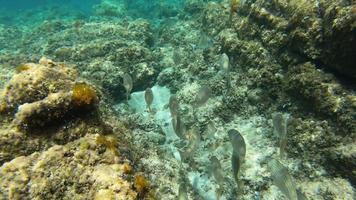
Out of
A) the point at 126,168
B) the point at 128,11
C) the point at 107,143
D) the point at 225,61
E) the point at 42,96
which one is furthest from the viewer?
the point at 128,11

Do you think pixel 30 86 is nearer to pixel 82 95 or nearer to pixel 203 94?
pixel 82 95

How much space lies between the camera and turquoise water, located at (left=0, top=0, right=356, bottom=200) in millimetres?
3380

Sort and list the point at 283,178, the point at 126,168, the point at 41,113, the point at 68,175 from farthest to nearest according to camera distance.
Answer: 1. the point at 283,178
2. the point at 41,113
3. the point at 126,168
4. the point at 68,175

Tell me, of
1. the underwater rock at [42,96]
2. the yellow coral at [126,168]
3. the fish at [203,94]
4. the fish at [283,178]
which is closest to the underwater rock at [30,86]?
the underwater rock at [42,96]

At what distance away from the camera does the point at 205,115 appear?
7340mm

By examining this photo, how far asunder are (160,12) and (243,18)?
1136 centimetres

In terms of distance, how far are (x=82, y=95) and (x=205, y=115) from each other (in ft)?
13.2

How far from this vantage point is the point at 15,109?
3.98 m

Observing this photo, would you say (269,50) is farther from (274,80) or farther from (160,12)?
(160,12)

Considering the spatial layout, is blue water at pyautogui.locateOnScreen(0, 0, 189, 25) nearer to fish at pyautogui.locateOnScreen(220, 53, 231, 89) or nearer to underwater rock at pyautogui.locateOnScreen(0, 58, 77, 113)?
fish at pyautogui.locateOnScreen(220, 53, 231, 89)

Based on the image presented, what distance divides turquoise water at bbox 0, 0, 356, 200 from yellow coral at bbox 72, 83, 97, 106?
3cm

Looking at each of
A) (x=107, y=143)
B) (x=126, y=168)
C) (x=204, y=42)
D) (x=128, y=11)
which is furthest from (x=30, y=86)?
(x=128, y=11)

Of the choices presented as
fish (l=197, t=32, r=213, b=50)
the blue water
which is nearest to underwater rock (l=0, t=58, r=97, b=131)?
fish (l=197, t=32, r=213, b=50)

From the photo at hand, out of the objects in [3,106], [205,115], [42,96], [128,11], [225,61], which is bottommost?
[128,11]
